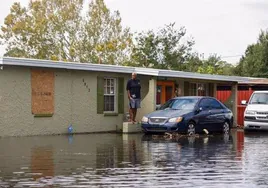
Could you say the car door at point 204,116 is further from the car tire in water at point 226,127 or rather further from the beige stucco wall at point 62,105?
the beige stucco wall at point 62,105

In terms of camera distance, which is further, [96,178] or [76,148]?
[76,148]

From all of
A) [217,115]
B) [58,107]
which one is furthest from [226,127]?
[58,107]

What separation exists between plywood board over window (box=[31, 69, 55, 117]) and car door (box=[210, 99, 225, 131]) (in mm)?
6152

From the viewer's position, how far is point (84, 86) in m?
23.3

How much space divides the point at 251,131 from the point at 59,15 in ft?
78.2

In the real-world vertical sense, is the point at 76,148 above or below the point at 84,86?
below

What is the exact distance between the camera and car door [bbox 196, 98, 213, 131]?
862 inches

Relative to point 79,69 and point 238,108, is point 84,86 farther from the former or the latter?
point 238,108

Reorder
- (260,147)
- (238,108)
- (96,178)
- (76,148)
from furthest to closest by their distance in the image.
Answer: (238,108)
(260,147)
(76,148)
(96,178)

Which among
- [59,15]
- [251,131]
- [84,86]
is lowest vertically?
[251,131]

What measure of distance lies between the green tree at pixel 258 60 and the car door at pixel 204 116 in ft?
81.1

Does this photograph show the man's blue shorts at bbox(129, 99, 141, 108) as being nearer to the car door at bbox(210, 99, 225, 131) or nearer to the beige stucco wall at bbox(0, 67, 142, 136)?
the beige stucco wall at bbox(0, 67, 142, 136)

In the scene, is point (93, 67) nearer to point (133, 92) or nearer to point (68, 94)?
point (68, 94)

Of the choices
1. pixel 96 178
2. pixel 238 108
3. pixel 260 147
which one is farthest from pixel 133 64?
pixel 96 178
